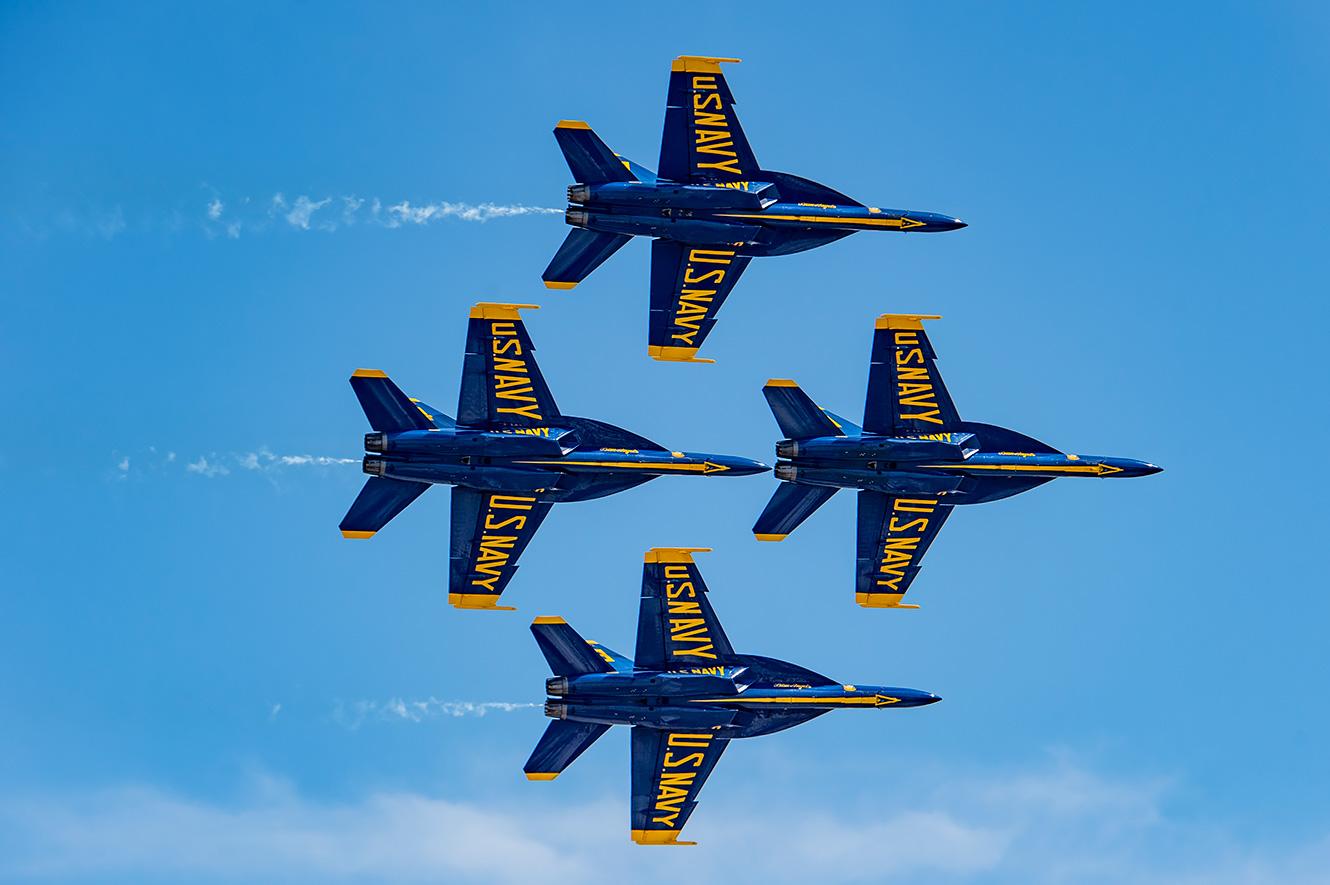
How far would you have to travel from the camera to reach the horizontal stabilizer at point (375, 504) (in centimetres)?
14400

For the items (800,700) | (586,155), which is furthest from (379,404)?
(800,700)

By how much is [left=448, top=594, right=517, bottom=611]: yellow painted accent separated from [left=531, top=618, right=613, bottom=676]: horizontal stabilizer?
3031 mm

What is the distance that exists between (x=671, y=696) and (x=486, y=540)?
10113 millimetres

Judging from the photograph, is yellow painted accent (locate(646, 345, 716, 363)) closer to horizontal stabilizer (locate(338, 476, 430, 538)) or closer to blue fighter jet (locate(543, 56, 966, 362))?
blue fighter jet (locate(543, 56, 966, 362))

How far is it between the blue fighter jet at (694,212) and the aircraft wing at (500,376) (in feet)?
12.1

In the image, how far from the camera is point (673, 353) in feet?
486

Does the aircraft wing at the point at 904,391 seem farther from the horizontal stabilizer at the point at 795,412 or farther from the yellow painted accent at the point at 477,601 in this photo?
the yellow painted accent at the point at 477,601

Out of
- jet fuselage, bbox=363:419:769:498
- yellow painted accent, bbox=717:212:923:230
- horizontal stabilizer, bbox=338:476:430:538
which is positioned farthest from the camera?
yellow painted accent, bbox=717:212:923:230

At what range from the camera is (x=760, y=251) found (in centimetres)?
14800

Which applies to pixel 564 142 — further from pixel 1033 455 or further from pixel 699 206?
pixel 1033 455

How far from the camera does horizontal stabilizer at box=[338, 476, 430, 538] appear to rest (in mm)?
144000

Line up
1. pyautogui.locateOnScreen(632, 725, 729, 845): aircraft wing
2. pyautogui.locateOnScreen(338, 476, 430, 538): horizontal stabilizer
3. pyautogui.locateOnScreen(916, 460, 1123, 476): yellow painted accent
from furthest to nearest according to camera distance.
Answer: pyautogui.locateOnScreen(916, 460, 1123, 476): yellow painted accent
pyautogui.locateOnScreen(632, 725, 729, 845): aircraft wing
pyautogui.locateOnScreen(338, 476, 430, 538): horizontal stabilizer

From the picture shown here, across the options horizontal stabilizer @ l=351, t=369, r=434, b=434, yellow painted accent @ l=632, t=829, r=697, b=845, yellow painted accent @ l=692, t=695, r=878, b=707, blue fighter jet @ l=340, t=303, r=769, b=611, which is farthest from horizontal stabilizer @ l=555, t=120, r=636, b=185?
yellow painted accent @ l=632, t=829, r=697, b=845

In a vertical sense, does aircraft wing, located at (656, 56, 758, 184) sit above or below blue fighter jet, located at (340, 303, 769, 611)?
above
